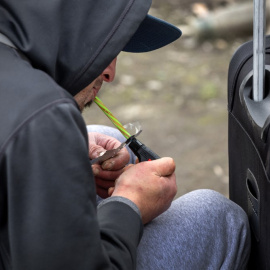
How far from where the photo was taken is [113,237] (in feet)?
3.59

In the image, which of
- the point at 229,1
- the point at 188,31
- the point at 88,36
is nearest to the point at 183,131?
the point at 188,31

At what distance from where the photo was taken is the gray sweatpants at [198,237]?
49.0 inches

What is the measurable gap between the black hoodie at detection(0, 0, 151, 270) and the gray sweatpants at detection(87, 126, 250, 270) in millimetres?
130

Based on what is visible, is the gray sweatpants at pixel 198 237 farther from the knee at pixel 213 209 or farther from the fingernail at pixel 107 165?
the fingernail at pixel 107 165

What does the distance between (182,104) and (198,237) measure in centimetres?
214

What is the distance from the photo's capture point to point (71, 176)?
100 centimetres

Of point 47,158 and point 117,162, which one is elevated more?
point 47,158

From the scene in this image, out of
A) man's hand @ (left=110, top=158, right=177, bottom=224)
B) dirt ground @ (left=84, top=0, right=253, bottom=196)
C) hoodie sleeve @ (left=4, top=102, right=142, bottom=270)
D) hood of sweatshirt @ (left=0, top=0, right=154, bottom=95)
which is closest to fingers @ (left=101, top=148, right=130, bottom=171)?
man's hand @ (left=110, top=158, right=177, bottom=224)

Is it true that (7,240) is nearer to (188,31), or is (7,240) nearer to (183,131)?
(183,131)

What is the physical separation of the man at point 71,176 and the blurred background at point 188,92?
1.38 meters

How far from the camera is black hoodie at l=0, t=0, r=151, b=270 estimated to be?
38.1 inches

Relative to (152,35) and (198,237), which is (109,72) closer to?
(152,35)

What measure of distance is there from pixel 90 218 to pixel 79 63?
0.28 m

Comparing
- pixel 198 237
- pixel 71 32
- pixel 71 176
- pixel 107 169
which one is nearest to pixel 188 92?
pixel 107 169
